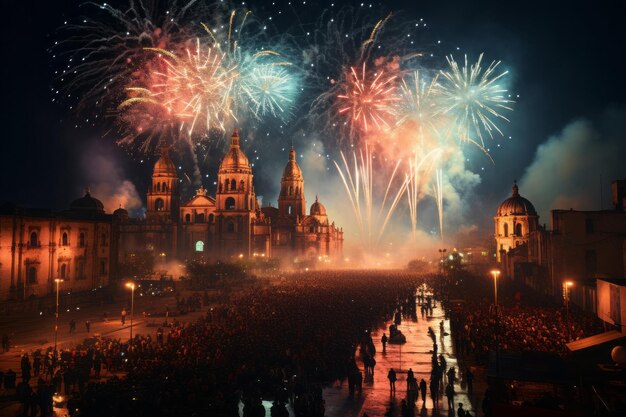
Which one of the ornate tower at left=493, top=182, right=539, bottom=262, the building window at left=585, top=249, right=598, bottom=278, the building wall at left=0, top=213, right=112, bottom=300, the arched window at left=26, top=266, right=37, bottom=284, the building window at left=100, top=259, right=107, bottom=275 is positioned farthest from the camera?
the ornate tower at left=493, top=182, right=539, bottom=262

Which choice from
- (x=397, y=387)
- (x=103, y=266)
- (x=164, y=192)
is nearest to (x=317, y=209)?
(x=164, y=192)

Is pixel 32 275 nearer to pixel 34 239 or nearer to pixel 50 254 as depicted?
pixel 50 254

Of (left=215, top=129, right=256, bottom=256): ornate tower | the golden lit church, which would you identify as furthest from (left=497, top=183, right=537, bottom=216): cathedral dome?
(left=215, top=129, right=256, bottom=256): ornate tower

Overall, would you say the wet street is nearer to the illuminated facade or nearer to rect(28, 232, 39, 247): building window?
the illuminated facade

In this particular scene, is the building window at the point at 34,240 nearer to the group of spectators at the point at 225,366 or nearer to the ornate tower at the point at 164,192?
the group of spectators at the point at 225,366

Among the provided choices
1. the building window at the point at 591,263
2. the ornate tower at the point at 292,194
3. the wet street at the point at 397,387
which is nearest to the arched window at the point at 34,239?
the wet street at the point at 397,387

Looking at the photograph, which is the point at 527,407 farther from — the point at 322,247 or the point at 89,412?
the point at 322,247
